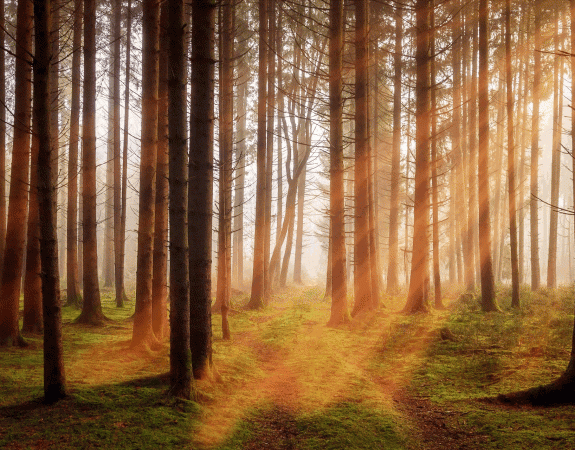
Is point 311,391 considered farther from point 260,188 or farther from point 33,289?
point 260,188

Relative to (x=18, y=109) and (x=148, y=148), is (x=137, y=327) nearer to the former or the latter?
(x=148, y=148)

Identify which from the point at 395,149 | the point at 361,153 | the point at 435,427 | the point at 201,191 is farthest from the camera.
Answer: the point at 395,149

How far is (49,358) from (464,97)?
22.6 metres

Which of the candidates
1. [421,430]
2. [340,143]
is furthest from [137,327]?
[340,143]

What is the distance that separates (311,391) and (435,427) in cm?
220

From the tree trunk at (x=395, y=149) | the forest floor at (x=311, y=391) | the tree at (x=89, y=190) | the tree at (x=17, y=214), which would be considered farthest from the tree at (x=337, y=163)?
the tree at (x=17, y=214)

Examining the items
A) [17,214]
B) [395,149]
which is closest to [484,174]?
[395,149]

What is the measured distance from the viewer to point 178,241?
579 cm

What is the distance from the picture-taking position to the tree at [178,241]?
19.1 feet

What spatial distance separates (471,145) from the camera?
69.6 feet

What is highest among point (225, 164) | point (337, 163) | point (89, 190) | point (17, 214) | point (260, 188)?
point (337, 163)

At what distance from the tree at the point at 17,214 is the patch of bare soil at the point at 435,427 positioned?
7436mm

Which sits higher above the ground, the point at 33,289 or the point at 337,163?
the point at 337,163

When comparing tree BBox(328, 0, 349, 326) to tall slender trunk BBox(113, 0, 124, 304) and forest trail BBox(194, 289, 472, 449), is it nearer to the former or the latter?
forest trail BBox(194, 289, 472, 449)
